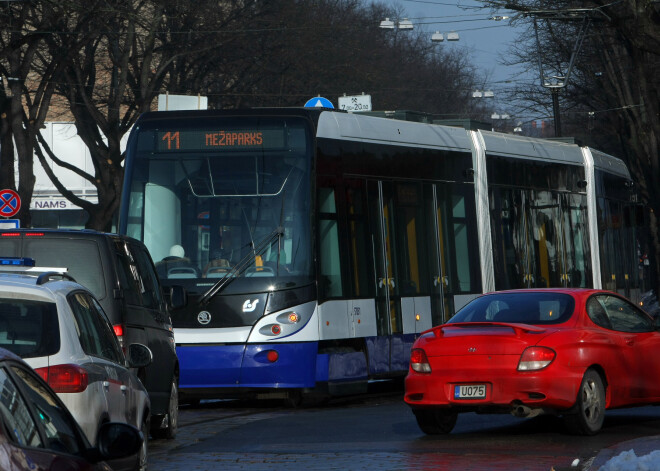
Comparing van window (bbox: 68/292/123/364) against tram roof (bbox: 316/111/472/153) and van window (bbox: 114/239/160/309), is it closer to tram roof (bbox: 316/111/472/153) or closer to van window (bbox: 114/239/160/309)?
van window (bbox: 114/239/160/309)

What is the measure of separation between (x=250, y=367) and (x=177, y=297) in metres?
1.23

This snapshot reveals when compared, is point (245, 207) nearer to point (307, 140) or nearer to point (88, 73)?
point (307, 140)

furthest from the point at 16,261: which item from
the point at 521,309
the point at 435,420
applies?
the point at 521,309

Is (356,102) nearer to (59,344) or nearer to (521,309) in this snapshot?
(521,309)

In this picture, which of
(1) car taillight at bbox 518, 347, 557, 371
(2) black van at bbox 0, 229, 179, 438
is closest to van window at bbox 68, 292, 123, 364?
(2) black van at bbox 0, 229, 179, 438

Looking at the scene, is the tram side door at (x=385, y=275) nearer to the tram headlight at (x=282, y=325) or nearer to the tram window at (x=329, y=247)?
the tram window at (x=329, y=247)

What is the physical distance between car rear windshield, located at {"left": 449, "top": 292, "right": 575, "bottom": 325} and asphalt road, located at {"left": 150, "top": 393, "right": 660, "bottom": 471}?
1.02 m

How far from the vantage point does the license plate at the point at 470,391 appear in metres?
12.0

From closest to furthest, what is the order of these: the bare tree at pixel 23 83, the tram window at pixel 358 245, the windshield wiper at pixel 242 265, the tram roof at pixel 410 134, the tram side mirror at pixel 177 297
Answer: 1. the tram side mirror at pixel 177 297
2. the windshield wiper at pixel 242 265
3. the tram roof at pixel 410 134
4. the tram window at pixel 358 245
5. the bare tree at pixel 23 83

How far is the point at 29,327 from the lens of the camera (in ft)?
24.8

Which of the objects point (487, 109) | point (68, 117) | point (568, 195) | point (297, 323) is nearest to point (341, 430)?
point (297, 323)

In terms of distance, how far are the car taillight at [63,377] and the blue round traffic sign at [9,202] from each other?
20.5 m

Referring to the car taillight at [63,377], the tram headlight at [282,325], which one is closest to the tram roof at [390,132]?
the tram headlight at [282,325]

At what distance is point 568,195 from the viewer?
22.8m
